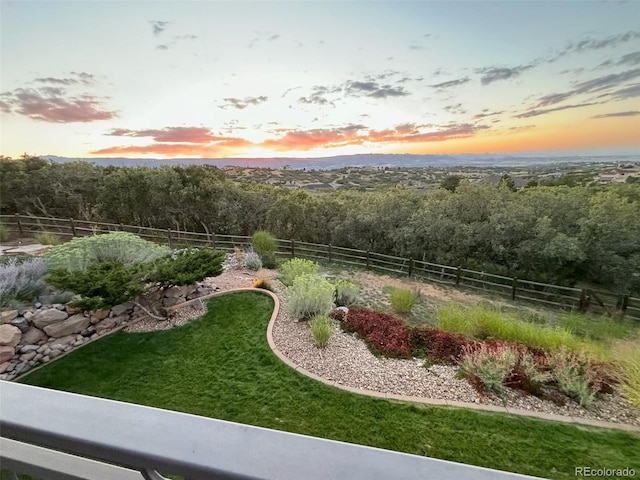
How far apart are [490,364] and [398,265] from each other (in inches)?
179

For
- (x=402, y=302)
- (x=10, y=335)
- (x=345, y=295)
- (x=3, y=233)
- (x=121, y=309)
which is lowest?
(x=402, y=302)

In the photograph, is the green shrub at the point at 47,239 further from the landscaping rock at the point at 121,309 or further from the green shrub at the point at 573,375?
the green shrub at the point at 573,375

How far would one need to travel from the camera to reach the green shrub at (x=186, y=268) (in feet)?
11.5

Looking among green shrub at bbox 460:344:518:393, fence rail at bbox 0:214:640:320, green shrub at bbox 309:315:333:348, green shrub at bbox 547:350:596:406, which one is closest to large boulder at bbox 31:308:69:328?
green shrub at bbox 309:315:333:348

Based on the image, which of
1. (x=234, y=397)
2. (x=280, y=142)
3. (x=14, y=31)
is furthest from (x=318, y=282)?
(x=14, y=31)

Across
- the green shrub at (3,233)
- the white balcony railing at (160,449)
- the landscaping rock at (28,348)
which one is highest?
the white balcony railing at (160,449)

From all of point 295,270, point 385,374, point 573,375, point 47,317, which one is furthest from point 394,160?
point 47,317

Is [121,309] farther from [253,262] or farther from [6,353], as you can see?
[253,262]

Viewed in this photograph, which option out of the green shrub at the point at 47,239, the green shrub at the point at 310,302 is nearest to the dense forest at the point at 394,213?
the green shrub at the point at 47,239

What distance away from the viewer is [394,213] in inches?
297

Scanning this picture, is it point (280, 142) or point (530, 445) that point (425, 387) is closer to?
point (530, 445)

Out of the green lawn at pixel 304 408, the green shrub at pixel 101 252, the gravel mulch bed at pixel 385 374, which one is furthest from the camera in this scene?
the green shrub at pixel 101 252

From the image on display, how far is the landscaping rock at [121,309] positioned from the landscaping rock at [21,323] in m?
0.66

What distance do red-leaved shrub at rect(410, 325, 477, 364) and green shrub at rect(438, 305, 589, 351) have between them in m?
0.26
